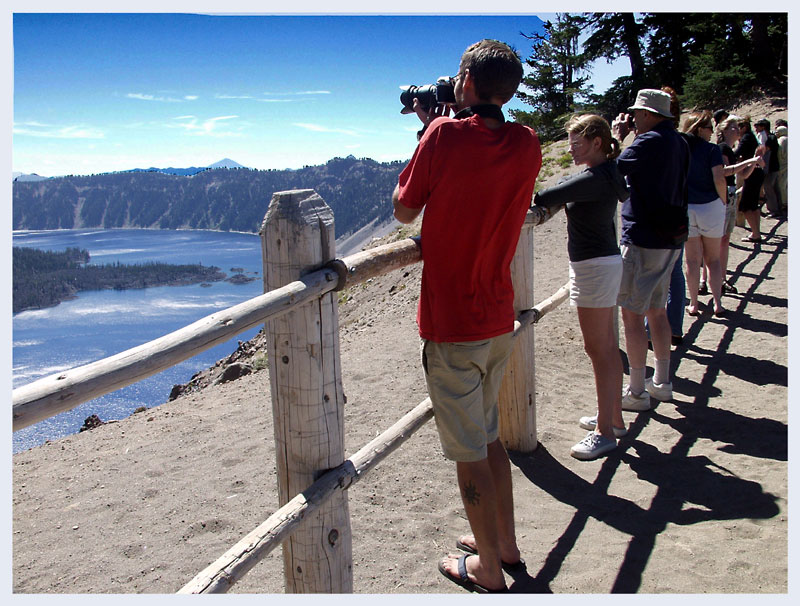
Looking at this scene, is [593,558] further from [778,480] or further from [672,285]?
[672,285]

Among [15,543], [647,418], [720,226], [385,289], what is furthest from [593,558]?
[385,289]

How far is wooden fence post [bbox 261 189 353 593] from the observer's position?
77.8 inches

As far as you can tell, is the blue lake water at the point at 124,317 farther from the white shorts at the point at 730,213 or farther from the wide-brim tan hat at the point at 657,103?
the wide-brim tan hat at the point at 657,103

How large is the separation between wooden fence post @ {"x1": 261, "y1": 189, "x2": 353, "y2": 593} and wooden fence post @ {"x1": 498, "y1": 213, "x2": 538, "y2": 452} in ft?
5.79

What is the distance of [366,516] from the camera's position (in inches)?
133

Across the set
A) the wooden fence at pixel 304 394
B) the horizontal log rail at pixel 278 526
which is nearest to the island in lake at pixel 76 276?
the horizontal log rail at pixel 278 526

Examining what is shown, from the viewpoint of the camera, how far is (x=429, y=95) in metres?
2.60

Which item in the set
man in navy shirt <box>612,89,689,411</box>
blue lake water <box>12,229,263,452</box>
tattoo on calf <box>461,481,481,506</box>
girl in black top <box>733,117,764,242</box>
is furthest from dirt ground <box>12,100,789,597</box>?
blue lake water <box>12,229,263,452</box>

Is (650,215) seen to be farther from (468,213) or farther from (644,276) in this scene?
(468,213)

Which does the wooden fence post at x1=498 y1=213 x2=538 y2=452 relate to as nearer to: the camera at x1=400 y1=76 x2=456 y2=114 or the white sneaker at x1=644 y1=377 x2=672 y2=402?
the camera at x1=400 y1=76 x2=456 y2=114

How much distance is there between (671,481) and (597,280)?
1.25m

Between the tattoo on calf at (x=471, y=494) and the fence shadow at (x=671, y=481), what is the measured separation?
2.01ft

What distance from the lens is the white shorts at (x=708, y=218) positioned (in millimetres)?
5617

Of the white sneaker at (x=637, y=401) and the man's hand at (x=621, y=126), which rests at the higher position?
the man's hand at (x=621, y=126)
